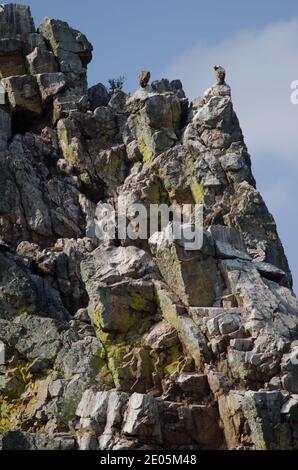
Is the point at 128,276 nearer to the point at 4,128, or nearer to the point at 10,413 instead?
the point at 10,413

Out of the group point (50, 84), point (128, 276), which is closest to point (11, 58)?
point (50, 84)

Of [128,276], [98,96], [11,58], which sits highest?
[11,58]

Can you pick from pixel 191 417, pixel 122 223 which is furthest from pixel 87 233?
pixel 191 417

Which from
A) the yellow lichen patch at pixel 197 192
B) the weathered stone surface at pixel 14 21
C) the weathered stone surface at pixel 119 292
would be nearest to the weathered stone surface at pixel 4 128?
the weathered stone surface at pixel 14 21

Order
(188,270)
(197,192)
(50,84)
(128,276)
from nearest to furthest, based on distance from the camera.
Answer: (188,270) < (128,276) < (197,192) < (50,84)

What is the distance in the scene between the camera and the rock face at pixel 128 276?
199ft

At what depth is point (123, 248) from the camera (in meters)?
72.5

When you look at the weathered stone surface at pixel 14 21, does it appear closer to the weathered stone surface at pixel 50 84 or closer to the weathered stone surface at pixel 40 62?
the weathered stone surface at pixel 40 62

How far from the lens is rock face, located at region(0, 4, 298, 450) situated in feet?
199

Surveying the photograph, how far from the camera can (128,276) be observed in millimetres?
69125

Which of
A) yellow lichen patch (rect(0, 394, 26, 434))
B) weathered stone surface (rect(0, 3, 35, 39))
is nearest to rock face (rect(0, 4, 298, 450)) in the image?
yellow lichen patch (rect(0, 394, 26, 434))

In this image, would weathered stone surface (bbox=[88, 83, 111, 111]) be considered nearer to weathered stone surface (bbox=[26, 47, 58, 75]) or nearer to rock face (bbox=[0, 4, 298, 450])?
rock face (bbox=[0, 4, 298, 450])
